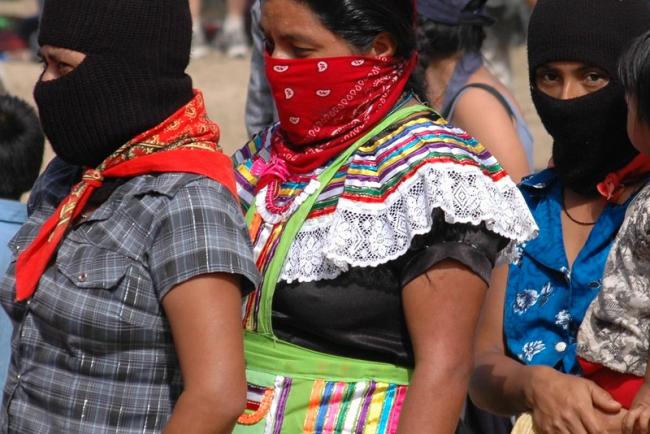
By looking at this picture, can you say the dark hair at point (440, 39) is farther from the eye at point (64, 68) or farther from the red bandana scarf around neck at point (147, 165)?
the eye at point (64, 68)

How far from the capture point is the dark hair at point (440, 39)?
473 cm

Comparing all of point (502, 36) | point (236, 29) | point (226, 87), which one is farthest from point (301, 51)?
point (236, 29)

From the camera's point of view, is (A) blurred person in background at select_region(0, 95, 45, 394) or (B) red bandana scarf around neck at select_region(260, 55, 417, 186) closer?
(B) red bandana scarf around neck at select_region(260, 55, 417, 186)

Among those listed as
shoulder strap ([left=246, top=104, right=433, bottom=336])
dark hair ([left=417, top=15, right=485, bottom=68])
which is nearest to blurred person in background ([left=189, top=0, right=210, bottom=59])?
dark hair ([left=417, top=15, right=485, bottom=68])

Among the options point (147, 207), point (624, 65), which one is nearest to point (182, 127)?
point (147, 207)

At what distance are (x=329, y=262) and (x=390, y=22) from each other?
61 cm

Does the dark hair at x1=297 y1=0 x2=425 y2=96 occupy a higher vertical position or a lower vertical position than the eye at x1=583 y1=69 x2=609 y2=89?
higher

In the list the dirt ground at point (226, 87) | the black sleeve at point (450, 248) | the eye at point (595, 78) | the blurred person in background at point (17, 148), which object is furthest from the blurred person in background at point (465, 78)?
the dirt ground at point (226, 87)

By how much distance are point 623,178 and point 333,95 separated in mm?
788

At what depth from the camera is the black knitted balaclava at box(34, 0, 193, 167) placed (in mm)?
2861

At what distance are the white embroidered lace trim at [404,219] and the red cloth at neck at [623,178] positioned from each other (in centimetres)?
37

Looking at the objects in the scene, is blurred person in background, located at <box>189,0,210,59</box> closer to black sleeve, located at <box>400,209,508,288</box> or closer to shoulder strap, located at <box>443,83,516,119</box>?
shoulder strap, located at <box>443,83,516,119</box>

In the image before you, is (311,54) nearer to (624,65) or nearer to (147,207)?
(147,207)

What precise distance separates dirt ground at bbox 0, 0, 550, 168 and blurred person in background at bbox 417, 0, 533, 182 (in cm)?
529
